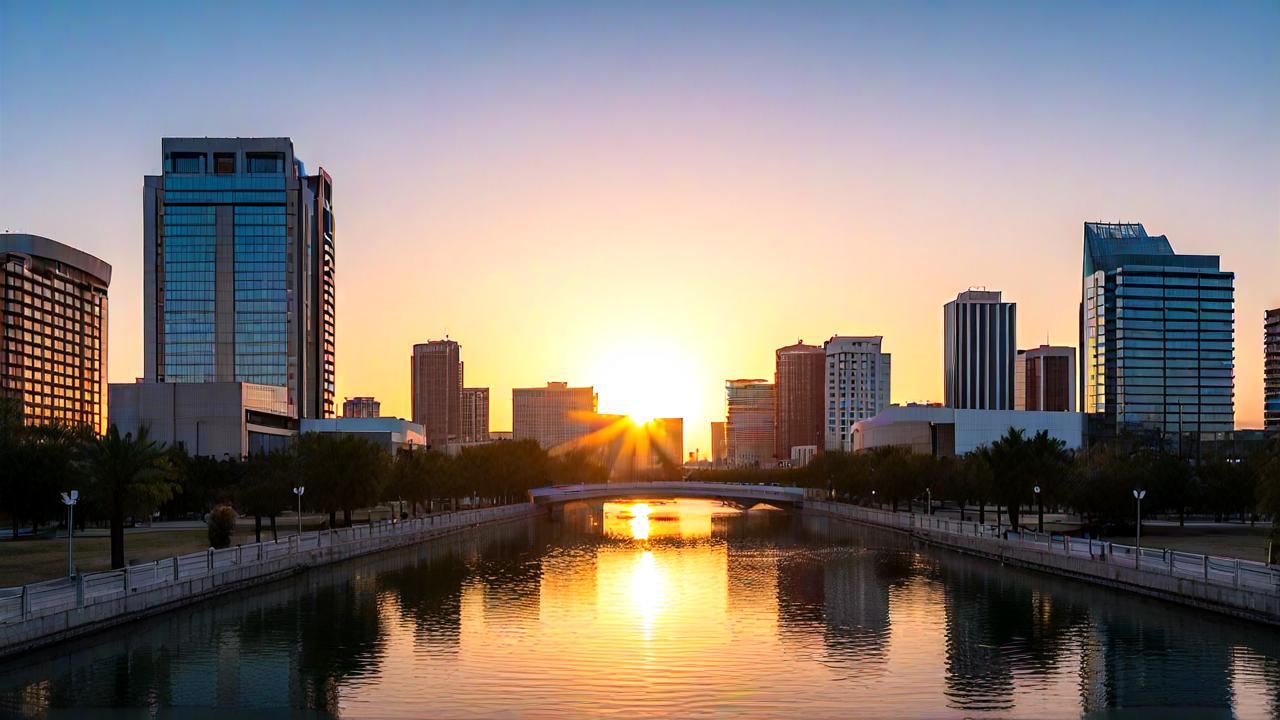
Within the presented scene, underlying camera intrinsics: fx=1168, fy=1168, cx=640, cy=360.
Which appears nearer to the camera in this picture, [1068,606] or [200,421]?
[1068,606]

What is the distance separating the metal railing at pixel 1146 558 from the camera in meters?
47.0

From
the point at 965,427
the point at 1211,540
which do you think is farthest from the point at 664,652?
the point at 965,427

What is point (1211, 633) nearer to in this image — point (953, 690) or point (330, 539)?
point (953, 690)

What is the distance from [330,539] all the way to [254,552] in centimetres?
1181

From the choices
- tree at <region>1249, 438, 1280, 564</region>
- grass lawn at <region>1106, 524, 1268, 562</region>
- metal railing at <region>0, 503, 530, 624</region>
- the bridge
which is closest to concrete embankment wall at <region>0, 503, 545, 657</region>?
metal railing at <region>0, 503, 530, 624</region>

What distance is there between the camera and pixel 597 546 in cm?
10031

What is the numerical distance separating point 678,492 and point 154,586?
132m

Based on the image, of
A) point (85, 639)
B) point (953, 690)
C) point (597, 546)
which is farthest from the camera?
point (597, 546)

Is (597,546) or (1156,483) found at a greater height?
(1156,483)

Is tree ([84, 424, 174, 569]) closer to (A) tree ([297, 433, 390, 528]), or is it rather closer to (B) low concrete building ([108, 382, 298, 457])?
(A) tree ([297, 433, 390, 528])

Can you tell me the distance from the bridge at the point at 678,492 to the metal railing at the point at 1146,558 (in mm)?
69349

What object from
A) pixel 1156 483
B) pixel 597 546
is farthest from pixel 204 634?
pixel 1156 483

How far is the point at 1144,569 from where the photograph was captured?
5391 cm

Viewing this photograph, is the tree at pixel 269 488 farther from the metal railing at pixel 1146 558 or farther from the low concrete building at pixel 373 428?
the low concrete building at pixel 373 428
